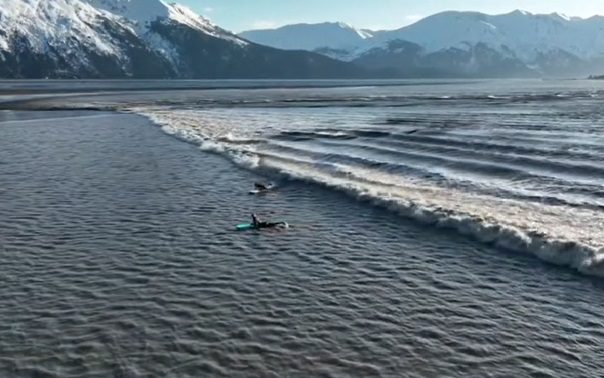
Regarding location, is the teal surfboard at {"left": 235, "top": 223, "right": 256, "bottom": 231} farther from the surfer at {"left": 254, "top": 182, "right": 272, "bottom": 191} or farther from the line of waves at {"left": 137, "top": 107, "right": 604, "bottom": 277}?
the surfer at {"left": 254, "top": 182, "right": 272, "bottom": 191}

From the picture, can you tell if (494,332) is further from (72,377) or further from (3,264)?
(3,264)

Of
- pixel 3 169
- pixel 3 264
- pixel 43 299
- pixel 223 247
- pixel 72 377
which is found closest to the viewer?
pixel 72 377

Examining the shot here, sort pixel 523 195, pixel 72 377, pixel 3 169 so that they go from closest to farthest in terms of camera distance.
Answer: pixel 72 377 → pixel 523 195 → pixel 3 169

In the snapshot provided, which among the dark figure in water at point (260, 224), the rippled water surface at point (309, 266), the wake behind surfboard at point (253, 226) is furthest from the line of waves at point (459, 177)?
the dark figure in water at point (260, 224)

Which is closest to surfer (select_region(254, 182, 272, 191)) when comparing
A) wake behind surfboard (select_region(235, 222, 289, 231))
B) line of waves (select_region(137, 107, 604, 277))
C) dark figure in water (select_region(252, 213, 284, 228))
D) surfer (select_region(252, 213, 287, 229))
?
line of waves (select_region(137, 107, 604, 277))

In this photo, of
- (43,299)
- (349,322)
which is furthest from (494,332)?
(43,299)

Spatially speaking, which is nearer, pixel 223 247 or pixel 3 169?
pixel 223 247
